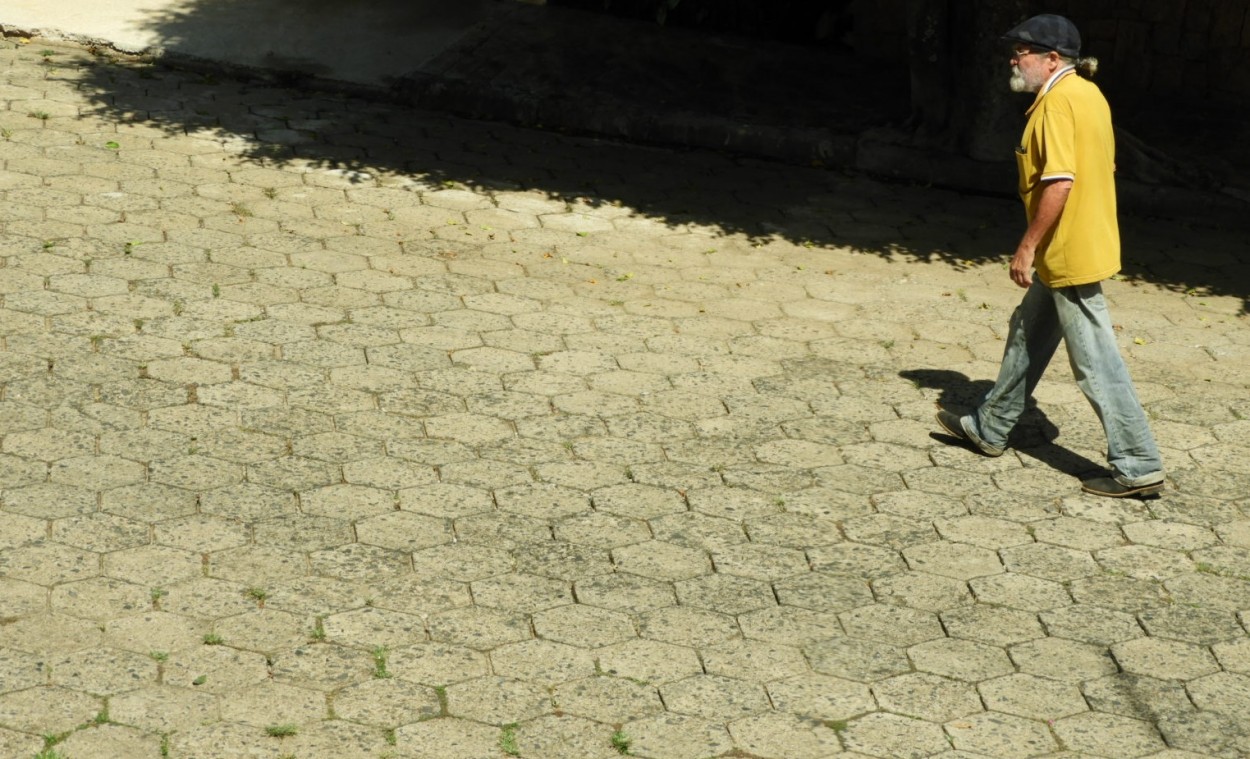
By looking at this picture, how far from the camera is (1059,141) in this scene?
6742 mm

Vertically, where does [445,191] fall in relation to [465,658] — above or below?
above

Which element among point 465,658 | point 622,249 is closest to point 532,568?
point 465,658

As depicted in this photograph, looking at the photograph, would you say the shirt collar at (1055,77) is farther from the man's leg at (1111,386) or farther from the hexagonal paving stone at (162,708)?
the hexagonal paving stone at (162,708)

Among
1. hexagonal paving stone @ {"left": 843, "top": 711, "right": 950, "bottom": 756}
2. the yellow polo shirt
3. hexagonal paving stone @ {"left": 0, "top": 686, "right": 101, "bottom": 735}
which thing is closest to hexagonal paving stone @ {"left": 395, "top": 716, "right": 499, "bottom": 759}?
hexagonal paving stone @ {"left": 0, "top": 686, "right": 101, "bottom": 735}

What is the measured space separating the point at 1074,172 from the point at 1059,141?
149 mm

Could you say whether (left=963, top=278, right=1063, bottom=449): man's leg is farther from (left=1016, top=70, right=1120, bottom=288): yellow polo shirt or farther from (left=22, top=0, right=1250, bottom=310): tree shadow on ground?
(left=22, top=0, right=1250, bottom=310): tree shadow on ground

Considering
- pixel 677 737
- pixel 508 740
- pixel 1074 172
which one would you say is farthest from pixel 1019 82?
pixel 508 740

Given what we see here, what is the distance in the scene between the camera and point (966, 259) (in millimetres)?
9922

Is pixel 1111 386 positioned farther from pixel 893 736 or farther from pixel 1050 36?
pixel 893 736

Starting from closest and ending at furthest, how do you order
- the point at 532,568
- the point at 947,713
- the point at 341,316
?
the point at 947,713
the point at 532,568
the point at 341,316

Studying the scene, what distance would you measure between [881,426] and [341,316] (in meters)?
2.79

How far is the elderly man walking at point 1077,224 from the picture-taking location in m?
6.79

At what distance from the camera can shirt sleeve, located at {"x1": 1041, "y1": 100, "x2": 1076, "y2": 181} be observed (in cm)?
674

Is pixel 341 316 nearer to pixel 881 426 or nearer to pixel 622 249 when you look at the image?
pixel 622 249
